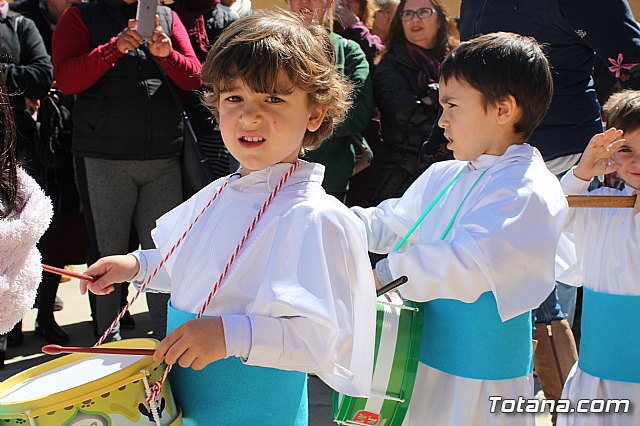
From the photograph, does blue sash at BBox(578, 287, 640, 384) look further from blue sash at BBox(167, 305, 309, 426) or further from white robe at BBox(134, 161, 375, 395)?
blue sash at BBox(167, 305, 309, 426)

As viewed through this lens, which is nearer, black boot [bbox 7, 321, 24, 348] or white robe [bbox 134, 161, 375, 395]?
white robe [bbox 134, 161, 375, 395]

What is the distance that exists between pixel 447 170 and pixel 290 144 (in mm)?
872

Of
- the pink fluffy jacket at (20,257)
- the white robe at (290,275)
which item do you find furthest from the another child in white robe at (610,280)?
the pink fluffy jacket at (20,257)

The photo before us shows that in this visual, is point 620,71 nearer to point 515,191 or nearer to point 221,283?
point 515,191

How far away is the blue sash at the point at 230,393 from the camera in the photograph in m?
1.82

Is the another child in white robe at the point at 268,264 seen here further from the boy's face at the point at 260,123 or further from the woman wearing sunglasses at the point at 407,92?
the woman wearing sunglasses at the point at 407,92

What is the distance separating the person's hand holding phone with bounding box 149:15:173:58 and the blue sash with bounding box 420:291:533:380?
2.08 metres

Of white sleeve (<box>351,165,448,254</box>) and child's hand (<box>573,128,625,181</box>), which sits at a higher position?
child's hand (<box>573,128,625,181</box>)

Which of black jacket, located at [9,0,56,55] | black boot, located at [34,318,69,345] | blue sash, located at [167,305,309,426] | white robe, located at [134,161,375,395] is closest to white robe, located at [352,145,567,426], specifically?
white robe, located at [134,161,375,395]

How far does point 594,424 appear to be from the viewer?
2.65m

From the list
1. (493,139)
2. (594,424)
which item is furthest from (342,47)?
(594,424)

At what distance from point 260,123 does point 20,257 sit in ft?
2.16

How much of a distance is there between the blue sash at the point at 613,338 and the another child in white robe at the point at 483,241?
382mm

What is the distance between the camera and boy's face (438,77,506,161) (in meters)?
2.47
